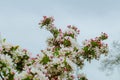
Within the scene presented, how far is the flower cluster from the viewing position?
29.5 feet

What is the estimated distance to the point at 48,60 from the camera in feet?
32.4

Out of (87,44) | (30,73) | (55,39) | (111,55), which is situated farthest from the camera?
(111,55)

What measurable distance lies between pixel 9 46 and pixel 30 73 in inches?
65.5

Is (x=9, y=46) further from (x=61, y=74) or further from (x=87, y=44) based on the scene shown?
(x=87, y=44)

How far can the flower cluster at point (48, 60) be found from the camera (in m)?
8.98

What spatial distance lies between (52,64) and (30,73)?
0.99 metres

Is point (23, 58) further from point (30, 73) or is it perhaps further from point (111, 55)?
point (111, 55)

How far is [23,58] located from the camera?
10383 mm

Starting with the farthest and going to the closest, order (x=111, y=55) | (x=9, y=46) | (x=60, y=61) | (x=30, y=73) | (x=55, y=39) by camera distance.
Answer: (x=111, y=55)
(x=55, y=39)
(x=9, y=46)
(x=60, y=61)
(x=30, y=73)

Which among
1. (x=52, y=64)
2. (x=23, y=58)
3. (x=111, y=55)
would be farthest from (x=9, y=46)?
(x=111, y=55)

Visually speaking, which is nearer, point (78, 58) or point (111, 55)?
point (78, 58)

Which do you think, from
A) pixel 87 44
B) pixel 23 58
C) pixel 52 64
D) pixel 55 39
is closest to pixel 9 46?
pixel 23 58

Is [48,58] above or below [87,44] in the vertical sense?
below

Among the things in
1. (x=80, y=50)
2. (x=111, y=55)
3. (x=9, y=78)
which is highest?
(x=111, y=55)
